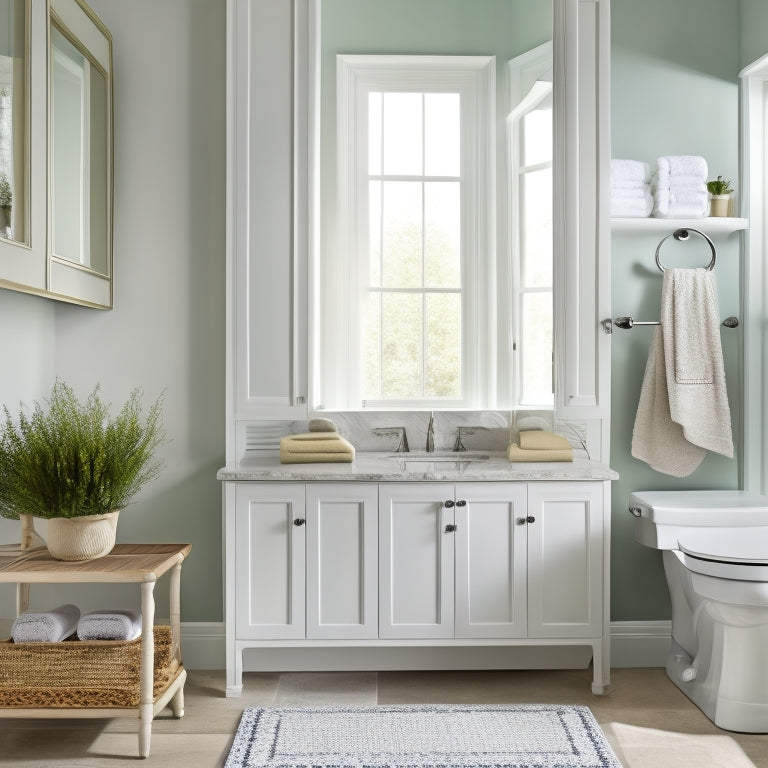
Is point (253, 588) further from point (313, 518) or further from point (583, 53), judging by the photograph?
point (583, 53)

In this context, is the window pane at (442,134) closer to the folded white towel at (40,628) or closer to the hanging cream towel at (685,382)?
the hanging cream towel at (685,382)

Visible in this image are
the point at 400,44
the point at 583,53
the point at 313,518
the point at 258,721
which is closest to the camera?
the point at 258,721

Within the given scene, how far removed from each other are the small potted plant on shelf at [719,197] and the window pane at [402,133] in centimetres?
115

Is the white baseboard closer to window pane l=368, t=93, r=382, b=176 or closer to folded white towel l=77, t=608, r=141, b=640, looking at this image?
folded white towel l=77, t=608, r=141, b=640

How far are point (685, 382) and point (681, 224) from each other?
0.58 m

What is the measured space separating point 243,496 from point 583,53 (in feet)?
6.50

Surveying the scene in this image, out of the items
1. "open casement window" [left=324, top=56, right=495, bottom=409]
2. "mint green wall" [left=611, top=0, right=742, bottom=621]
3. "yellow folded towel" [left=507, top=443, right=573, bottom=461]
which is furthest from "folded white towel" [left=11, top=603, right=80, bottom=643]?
"mint green wall" [left=611, top=0, right=742, bottom=621]

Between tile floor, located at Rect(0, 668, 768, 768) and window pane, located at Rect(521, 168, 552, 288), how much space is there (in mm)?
1497

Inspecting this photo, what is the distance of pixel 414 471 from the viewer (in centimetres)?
252

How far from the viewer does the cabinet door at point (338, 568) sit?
2.51 meters

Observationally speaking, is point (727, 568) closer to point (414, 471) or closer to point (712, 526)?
point (712, 526)

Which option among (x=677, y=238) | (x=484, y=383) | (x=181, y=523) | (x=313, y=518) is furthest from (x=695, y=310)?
(x=181, y=523)

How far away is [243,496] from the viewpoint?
2.52 meters

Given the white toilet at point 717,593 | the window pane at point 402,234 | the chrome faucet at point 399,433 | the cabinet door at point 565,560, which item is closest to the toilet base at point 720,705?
the white toilet at point 717,593
